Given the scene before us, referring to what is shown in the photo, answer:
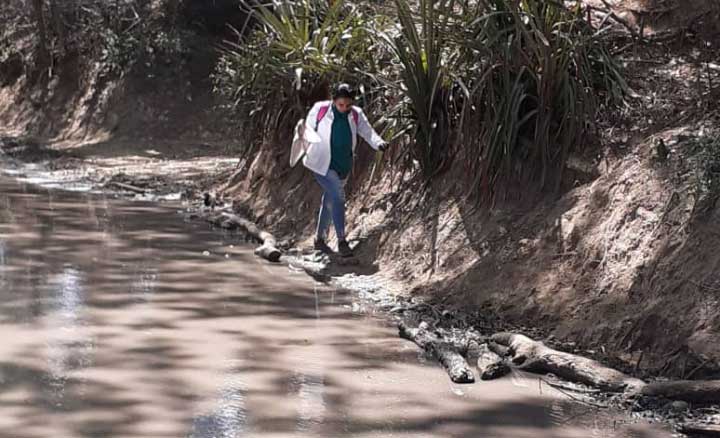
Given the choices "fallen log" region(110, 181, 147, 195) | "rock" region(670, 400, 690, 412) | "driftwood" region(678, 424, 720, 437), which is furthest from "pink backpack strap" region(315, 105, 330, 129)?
"fallen log" region(110, 181, 147, 195)

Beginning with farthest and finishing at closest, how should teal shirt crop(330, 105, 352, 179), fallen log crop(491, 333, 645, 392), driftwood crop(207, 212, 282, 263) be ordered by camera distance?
driftwood crop(207, 212, 282, 263) < teal shirt crop(330, 105, 352, 179) < fallen log crop(491, 333, 645, 392)

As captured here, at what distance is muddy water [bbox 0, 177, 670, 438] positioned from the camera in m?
6.30

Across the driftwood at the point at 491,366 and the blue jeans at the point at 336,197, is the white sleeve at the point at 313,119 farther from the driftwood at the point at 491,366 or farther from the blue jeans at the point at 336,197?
the driftwood at the point at 491,366

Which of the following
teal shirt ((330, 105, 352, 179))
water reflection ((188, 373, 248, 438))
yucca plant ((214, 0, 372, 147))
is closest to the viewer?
water reflection ((188, 373, 248, 438))

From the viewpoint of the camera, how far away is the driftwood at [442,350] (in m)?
7.30

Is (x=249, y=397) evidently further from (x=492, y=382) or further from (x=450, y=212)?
(x=450, y=212)

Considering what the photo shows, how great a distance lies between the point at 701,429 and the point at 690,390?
14.3 inches

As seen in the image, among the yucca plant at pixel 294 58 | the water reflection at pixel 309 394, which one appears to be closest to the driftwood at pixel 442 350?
the water reflection at pixel 309 394

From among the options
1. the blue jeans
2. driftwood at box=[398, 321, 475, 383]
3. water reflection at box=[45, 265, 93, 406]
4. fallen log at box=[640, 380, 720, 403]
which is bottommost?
water reflection at box=[45, 265, 93, 406]

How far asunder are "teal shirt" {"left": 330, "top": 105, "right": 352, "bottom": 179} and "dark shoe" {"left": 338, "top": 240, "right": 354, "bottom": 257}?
694 millimetres

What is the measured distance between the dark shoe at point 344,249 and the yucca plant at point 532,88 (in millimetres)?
1647

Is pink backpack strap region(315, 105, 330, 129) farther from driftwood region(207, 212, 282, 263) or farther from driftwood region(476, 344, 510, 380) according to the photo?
driftwood region(476, 344, 510, 380)

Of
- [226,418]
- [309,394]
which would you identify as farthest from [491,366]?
[226,418]

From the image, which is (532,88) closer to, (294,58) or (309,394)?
(309,394)
